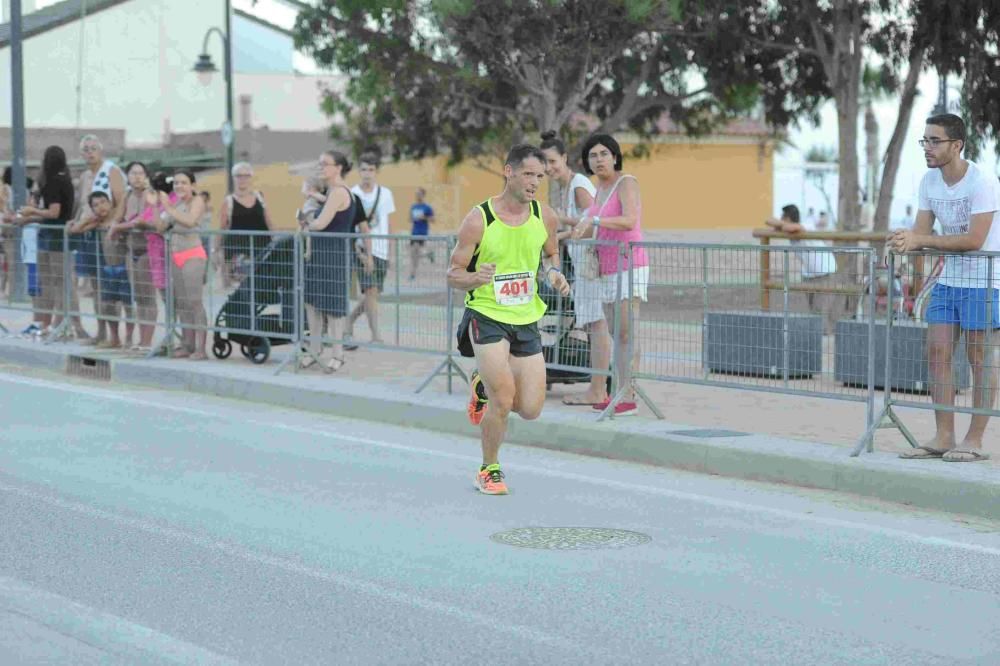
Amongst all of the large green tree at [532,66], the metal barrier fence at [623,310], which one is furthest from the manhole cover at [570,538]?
the large green tree at [532,66]

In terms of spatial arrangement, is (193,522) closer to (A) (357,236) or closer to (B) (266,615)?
(B) (266,615)

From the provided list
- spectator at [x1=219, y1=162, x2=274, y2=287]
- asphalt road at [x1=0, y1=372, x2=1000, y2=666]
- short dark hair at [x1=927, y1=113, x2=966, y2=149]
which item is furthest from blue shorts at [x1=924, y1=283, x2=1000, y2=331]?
spectator at [x1=219, y1=162, x2=274, y2=287]

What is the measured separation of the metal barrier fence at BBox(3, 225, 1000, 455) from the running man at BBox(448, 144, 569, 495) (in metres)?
1.62

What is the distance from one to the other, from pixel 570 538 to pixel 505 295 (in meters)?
1.62

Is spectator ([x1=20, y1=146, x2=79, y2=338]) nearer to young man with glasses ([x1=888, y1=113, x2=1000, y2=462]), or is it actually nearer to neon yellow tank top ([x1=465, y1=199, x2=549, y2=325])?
neon yellow tank top ([x1=465, y1=199, x2=549, y2=325])

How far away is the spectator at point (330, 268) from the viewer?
13.6m

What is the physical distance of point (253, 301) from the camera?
570 inches

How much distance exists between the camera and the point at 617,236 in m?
11.7

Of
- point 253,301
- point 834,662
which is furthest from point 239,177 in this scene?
point 834,662

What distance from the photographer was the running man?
29.2 ft

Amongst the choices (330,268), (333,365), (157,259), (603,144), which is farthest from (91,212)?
(603,144)

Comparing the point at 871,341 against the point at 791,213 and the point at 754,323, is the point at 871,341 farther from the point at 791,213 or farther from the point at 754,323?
the point at 791,213

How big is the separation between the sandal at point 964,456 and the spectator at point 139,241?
27.0 ft

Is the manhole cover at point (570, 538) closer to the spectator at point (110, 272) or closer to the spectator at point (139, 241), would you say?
the spectator at point (139, 241)
